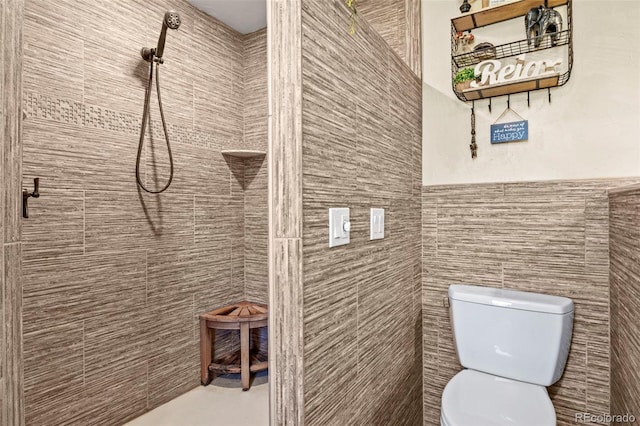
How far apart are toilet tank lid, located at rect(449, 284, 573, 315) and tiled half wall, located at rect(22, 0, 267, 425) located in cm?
145

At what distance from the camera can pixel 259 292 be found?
8.47 feet

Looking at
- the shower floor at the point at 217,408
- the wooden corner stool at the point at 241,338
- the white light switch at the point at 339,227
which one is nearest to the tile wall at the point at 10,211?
the white light switch at the point at 339,227

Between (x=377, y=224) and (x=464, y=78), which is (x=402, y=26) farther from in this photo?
(x=377, y=224)

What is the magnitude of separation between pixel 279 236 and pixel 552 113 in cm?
138

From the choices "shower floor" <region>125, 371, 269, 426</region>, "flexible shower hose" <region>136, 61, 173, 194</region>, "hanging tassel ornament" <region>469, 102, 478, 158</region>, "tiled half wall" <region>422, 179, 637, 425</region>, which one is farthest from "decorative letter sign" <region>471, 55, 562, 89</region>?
"shower floor" <region>125, 371, 269, 426</region>

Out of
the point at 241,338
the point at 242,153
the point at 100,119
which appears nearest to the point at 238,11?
the point at 242,153

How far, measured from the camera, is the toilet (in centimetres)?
124

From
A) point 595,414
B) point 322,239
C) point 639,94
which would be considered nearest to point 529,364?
point 595,414

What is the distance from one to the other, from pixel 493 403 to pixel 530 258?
662 millimetres

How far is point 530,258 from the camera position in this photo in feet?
5.19

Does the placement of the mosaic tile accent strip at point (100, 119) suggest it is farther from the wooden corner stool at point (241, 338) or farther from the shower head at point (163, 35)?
the wooden corner stool at point (241, 338)

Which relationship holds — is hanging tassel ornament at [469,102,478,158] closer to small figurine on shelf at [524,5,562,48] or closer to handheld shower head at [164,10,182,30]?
small figurine on shelf at [524,5,562,48]

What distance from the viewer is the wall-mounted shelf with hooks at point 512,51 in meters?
1.51

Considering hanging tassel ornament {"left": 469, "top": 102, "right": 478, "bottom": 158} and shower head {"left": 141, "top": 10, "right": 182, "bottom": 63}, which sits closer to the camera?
hanging tassel ornament {"left": 469, "top": 102, "right": 478, "bottom": 158}
